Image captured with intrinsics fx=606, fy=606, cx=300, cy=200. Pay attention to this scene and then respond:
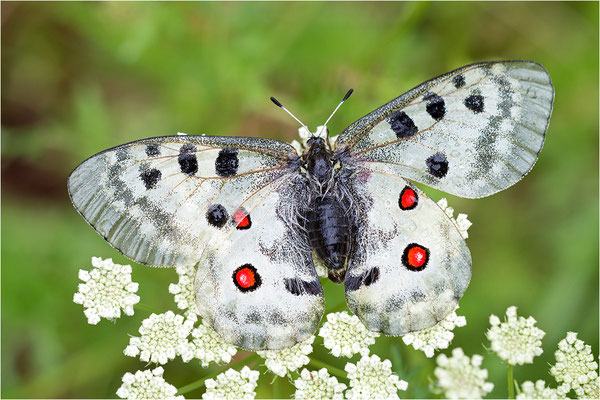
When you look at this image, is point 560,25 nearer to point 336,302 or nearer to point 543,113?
point 543,113

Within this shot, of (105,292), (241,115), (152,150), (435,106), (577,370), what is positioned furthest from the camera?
(241,115)

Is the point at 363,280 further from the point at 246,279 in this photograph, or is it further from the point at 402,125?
the point at 402,125

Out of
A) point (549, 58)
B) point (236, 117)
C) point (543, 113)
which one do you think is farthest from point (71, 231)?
point (549, 58)

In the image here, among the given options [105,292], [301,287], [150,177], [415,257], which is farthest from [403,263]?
[105,292]

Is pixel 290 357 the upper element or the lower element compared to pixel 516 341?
lower

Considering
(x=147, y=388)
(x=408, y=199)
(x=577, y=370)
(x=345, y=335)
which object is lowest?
(x=147, y=388)
